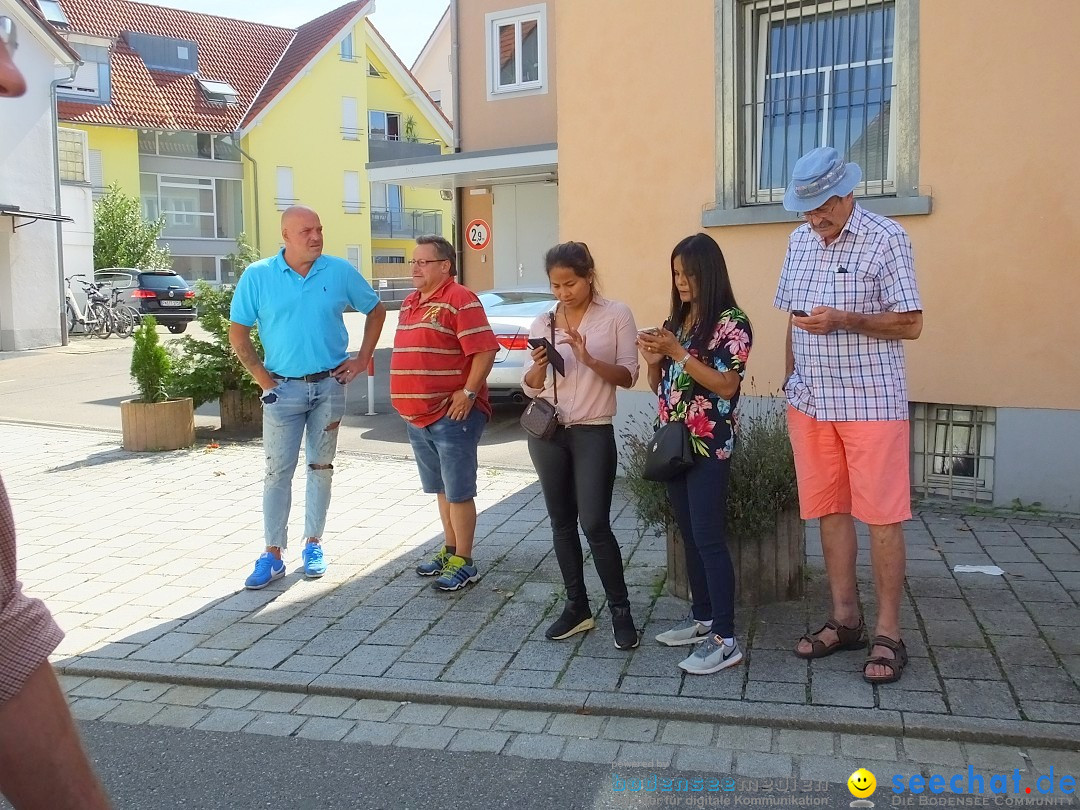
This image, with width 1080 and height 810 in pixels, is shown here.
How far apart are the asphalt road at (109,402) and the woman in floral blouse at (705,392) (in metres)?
4.82

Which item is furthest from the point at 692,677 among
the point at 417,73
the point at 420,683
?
the point at 417,73

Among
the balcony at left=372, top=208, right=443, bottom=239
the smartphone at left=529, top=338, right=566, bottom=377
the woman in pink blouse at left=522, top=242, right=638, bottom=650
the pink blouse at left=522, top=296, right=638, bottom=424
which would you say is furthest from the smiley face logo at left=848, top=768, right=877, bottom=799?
the balcony at left=372, top=208, right=443, bottom=239

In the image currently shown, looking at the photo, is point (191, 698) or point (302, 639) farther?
point (302, 639)

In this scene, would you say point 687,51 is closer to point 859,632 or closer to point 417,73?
point 859,632

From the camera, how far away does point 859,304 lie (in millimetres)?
4238

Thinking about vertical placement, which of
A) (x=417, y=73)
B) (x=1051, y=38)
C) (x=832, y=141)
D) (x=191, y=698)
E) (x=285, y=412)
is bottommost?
(x=191, y=698)

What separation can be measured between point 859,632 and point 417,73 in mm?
51137

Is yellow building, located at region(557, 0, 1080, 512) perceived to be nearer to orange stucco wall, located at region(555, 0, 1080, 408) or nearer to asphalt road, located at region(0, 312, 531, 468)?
orange stucco wall, located at region(555, 0, 1080, 408)

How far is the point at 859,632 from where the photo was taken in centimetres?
457

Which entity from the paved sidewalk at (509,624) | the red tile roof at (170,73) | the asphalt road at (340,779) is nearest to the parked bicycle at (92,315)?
the red tile roof at (170,73)

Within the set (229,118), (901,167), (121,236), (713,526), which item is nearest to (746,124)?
(901,167)

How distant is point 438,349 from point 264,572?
157cm

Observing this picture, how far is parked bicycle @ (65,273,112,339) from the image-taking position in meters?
24.6

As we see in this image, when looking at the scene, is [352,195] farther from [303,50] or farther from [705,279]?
[705,279]
